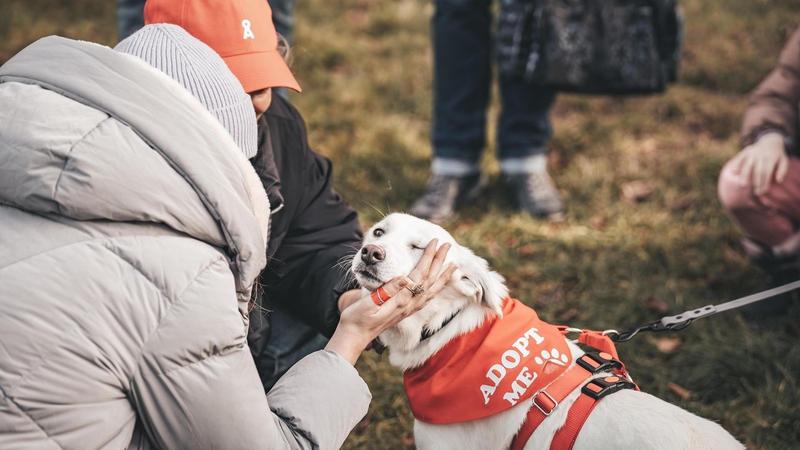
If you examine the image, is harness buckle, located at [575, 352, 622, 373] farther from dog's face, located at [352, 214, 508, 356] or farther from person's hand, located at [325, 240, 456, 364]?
person's hand, located at [325, 240, 456, 364]

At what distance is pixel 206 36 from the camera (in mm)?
2199

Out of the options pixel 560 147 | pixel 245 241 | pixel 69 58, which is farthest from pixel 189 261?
pixel 560 147

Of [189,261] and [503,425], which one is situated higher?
[189,261]

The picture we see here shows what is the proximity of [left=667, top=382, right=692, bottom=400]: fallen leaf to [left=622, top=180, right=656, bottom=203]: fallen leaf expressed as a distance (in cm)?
159

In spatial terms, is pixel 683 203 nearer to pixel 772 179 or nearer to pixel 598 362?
pixel 772 179

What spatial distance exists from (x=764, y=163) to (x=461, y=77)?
162cm

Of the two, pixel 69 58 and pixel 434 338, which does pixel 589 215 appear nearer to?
pixel 434 338

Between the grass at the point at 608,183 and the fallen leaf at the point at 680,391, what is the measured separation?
15 mm

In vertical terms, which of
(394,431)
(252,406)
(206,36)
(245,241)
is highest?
(206,36)

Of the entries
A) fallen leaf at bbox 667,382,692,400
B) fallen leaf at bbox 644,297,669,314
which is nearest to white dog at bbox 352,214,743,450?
fallen leaf at bbox 667,382,692,400

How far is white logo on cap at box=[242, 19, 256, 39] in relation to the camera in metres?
2.22

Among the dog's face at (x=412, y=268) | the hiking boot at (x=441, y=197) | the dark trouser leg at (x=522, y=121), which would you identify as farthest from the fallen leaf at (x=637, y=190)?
the dog's face at (x=412, y=268)

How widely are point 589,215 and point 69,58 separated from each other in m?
3.19

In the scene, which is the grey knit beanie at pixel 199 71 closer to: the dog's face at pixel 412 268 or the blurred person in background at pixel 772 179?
the dog's face at pixel 412 268
